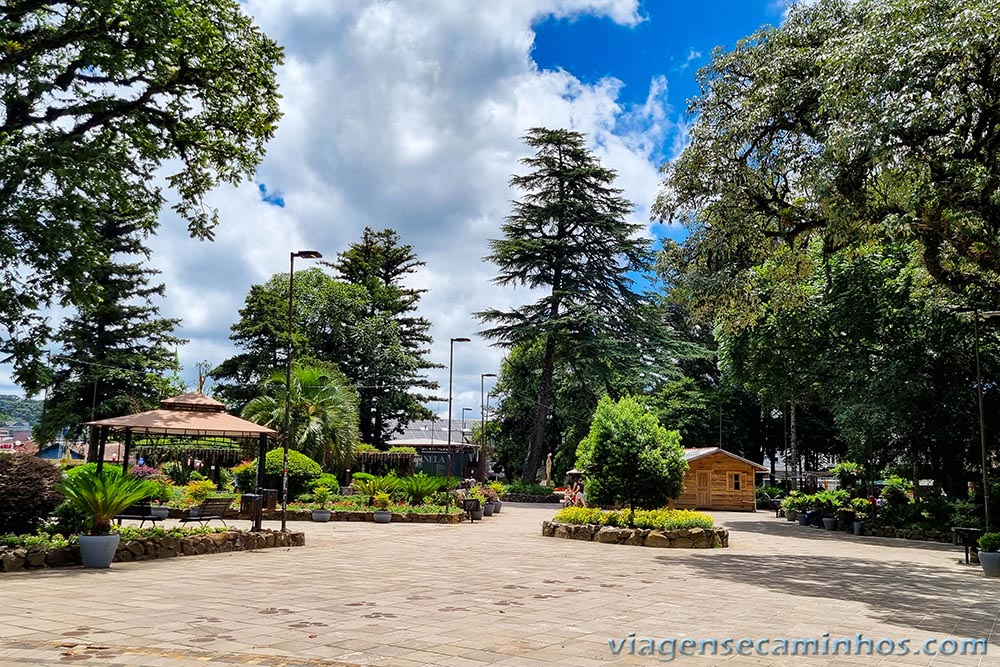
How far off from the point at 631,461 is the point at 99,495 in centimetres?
1205

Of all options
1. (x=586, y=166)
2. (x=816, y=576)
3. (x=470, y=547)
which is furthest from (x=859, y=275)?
(x=586, y=166)

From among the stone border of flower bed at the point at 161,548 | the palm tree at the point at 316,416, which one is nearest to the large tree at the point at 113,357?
Result: the palm tree at the point at 316,416

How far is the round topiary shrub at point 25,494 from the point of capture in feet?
39.8

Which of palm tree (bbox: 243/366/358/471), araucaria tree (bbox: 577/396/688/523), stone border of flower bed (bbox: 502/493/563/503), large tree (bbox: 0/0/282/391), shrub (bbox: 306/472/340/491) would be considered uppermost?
large tree (bbox: 0/0/282/391)

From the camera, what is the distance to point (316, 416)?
98.2ft

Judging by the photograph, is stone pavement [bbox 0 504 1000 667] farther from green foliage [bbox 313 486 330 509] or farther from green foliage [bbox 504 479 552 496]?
green foliage [bbox 504 479 552 496]

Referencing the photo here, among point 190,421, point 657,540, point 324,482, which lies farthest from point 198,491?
point 657,540

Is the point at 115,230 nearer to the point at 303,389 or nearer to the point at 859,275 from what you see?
the point at 303,389

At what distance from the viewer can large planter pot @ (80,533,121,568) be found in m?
11.6

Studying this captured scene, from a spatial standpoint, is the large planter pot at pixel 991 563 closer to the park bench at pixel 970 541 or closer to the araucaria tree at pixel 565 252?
the park bench at pixel 970 541

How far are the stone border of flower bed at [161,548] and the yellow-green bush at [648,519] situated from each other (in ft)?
24.4

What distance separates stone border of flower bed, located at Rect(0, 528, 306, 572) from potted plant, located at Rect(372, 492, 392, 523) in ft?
24.3

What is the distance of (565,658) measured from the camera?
6.29m

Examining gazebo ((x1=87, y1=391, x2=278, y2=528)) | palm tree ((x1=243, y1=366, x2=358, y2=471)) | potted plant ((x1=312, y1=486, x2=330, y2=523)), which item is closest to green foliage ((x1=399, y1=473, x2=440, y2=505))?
potted plant ((x1=312, y1=486, x2=330, y2=523))
